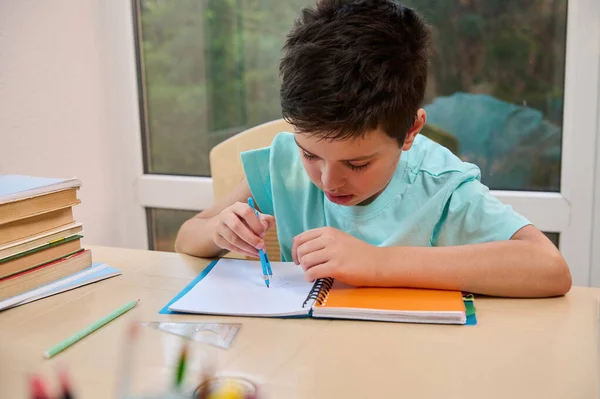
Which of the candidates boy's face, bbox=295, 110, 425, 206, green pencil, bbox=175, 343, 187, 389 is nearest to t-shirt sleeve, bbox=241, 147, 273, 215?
boy's face, bbox=295, 110, 425, 206

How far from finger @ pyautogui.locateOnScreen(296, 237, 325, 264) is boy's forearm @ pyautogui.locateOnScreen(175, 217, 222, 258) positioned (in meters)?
0.24

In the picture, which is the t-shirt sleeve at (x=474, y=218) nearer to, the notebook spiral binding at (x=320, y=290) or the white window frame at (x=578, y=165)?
the notebook spiral binding at (x=320, y=290)

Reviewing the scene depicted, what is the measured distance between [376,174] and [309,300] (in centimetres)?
24

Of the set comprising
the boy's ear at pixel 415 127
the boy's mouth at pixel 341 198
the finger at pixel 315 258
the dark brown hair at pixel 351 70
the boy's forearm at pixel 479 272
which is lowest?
the boy's forearm at pixel 479 272

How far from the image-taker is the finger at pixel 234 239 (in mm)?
982

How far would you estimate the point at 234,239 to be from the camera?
986mm

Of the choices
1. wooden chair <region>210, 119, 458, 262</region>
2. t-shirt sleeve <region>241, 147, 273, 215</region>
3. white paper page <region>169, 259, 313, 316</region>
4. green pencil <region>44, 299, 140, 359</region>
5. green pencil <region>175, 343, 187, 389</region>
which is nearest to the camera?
green pencil <region>175, 343, 187, 389</region>

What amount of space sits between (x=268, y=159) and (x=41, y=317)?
515 millimetres

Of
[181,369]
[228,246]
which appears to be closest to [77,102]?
[228,246]

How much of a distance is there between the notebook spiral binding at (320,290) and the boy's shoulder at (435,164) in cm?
30

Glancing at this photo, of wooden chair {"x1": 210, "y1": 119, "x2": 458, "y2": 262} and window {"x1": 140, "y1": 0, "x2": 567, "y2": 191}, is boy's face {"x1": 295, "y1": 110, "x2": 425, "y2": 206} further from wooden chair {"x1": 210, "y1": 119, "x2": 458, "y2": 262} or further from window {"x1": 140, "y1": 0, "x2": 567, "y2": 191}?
window {"x1": 140, "y1": 0, "x2": 567, "y2": 191}

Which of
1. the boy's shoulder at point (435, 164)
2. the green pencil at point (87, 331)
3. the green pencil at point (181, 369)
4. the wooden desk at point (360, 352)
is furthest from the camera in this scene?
the boy's shoulder at point (435, 164)

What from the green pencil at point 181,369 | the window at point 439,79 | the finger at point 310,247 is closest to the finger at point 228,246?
the finger at point 310,247

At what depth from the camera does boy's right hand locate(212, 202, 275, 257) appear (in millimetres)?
963
